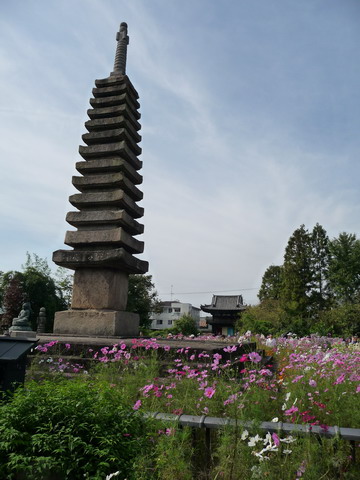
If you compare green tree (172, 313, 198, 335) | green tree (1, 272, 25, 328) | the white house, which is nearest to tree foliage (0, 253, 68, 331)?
green tree (1, 272, 25, 328)

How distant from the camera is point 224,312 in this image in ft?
167

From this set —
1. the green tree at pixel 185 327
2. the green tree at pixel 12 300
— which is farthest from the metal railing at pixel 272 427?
the green tree at pixel 12 300

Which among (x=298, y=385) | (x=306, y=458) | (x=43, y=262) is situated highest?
(x=43, y=262)

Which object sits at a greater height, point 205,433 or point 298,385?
point 298,385

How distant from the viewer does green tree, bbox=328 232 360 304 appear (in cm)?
3728

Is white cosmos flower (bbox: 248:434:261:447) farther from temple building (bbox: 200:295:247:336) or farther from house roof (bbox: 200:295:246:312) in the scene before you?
house roof (bbox: 200:295:246:312)

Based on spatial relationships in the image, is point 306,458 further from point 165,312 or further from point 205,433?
point 165,312

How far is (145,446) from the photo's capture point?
9.04ft

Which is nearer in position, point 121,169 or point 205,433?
point 205,433

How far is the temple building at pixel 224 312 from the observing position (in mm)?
50312

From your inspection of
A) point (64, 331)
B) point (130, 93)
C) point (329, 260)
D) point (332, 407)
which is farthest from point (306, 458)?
point (329, 260)

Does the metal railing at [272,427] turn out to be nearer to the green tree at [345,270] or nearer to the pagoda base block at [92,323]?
the pagoda base block at [92,323]

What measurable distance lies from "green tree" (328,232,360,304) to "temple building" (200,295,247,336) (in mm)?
14218

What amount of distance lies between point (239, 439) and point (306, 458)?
1.63 feet
